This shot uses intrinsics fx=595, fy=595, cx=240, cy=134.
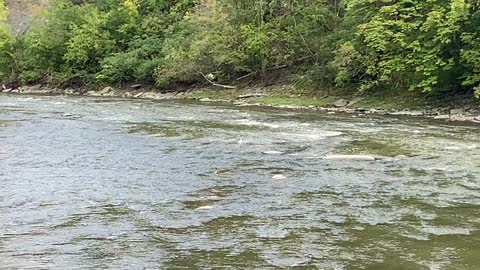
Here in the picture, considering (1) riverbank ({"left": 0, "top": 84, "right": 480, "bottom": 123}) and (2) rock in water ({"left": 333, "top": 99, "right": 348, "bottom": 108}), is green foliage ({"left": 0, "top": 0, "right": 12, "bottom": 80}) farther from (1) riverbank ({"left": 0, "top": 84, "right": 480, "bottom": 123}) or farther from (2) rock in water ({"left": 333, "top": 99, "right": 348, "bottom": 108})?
(2) rock in water ({"left": 333, "top": 99, "right": 348, "bottom": 108})

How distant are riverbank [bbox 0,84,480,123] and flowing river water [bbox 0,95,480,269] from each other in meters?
7.51

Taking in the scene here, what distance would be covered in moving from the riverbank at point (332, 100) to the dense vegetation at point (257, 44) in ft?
3.16

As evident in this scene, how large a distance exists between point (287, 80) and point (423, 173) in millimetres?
30476

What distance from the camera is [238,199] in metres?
12.6

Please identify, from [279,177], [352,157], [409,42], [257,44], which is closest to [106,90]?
[257,44]

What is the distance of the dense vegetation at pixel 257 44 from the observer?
3222 centimetres

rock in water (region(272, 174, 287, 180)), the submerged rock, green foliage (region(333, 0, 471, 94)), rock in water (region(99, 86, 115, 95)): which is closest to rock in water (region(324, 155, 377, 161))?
rock in water (region(272, 174, 287, 180))

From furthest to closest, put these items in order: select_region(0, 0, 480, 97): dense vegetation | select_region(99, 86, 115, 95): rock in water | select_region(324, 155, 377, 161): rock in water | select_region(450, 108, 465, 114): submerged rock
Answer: select_region(99, 86, 115, 95): rock in water
select_region(0, 0, 480, 97): dense vegetation
select_region(450, 108, 465, 114): submerged rock
select_region(324, 155, 377, 161): rock in water

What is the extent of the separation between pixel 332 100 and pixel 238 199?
2670 cm

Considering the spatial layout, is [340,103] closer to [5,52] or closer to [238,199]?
[238,199]

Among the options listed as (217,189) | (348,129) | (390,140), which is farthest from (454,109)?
(217,189)

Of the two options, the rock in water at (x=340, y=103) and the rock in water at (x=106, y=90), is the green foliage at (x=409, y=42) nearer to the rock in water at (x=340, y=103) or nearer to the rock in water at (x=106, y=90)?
the rock in water at (x=340, y=103)

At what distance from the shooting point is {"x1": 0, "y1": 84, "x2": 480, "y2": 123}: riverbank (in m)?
31.5

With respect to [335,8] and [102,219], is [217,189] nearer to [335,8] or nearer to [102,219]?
[102,219]
